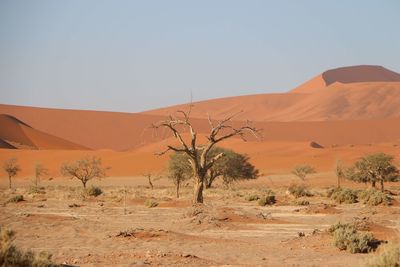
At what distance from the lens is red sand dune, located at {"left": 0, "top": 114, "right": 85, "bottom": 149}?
108369mm

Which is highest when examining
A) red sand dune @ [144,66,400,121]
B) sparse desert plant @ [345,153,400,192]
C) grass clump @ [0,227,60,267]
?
red sand dune @ [144,66,400,121]

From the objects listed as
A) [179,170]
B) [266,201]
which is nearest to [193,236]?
[266,201]

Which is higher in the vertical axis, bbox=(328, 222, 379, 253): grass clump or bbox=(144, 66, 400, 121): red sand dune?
bbox=(144, 66, 400, 121): red sand dune

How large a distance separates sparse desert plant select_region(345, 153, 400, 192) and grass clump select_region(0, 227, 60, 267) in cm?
4226

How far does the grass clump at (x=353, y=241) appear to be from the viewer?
50.4ft

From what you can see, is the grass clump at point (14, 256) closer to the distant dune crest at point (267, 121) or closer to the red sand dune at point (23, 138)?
the distant dune crest at point (267, 121)

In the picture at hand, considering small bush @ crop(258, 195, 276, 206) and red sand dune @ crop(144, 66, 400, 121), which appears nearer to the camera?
small bush @ crop(258, 195, 276, 206)

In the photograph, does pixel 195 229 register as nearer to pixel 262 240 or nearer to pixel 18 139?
pixel 262 240

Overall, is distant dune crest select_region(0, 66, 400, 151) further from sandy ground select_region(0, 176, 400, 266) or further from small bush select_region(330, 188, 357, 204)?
sandy ground select_region(0, 176, 400, 266)

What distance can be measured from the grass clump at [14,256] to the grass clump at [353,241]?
27.2 feet

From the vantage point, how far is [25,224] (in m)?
20.0

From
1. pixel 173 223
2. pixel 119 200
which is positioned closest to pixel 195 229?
pixel 173 223

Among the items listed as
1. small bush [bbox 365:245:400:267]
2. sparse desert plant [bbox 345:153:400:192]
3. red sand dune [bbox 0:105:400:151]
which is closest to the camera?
small bush [bbox 365:245:400:267]

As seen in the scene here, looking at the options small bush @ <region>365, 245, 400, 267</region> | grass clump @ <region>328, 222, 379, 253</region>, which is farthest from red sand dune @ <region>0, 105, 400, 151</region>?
small bush @ <region>365, 245, 400, 267</region>
